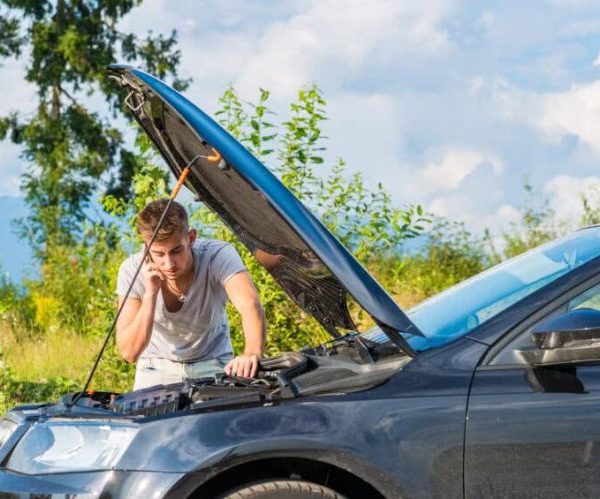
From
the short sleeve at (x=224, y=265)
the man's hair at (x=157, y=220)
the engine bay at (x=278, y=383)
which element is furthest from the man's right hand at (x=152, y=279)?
the engine bay at (x=278, y=383)

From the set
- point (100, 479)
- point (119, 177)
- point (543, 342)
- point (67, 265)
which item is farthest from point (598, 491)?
point (119, 177)

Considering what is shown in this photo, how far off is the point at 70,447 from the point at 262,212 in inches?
43.4

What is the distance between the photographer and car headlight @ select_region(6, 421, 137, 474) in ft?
12.0

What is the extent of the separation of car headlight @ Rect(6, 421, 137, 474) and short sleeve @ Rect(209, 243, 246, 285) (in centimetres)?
153

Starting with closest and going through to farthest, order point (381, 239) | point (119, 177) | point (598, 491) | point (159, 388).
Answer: point (598, 491), point (159, 388), point (381, 239), point (119, 177)

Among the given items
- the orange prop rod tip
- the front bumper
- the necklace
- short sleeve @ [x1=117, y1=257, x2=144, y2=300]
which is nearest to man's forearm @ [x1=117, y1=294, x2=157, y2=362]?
short sleeve @ [x1=117, y1=257, x2=144, y2=300]

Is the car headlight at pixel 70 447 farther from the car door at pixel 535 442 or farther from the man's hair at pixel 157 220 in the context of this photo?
the man's hair at pixel 157 220

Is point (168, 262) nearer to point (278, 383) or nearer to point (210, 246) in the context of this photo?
point (210, 246)

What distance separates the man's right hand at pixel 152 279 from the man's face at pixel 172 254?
0.02m

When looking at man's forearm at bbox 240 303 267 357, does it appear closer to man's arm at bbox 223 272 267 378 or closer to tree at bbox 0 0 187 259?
man's arm at bbox 223 272 267 378

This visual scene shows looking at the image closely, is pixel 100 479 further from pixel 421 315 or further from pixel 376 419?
pixel 421 315

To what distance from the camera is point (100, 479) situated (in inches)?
142

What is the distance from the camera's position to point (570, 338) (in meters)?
3.52

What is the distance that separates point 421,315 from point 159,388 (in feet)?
3.08
